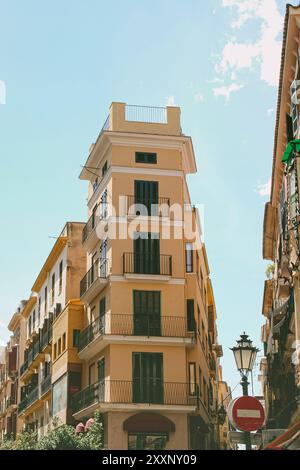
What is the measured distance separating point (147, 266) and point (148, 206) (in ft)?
10.1

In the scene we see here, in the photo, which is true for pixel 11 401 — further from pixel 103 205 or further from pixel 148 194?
pixel 148 194

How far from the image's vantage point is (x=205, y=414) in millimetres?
44438

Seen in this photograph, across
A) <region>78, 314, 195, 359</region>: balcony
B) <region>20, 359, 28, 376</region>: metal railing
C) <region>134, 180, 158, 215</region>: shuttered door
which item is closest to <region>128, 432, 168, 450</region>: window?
<region>78, 314, 195, 359</region>: balcony

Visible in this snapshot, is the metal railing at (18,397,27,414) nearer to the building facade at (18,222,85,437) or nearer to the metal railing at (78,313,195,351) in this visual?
the building facade at (18,222,85,437)

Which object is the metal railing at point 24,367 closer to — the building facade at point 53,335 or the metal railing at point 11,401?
the building facade at point 53,335

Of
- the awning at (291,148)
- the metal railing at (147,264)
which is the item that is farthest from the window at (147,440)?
the awning at (291,148)

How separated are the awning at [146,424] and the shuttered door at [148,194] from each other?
9.90 metres

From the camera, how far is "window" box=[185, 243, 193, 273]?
42312 mm

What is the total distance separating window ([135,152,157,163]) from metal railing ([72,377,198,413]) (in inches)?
429

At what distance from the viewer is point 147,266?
1603 inches

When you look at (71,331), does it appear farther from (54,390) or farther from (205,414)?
(205,414)

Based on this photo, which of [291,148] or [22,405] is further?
[22,405]

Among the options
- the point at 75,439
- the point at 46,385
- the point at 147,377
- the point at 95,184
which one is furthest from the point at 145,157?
the point at 46,385
